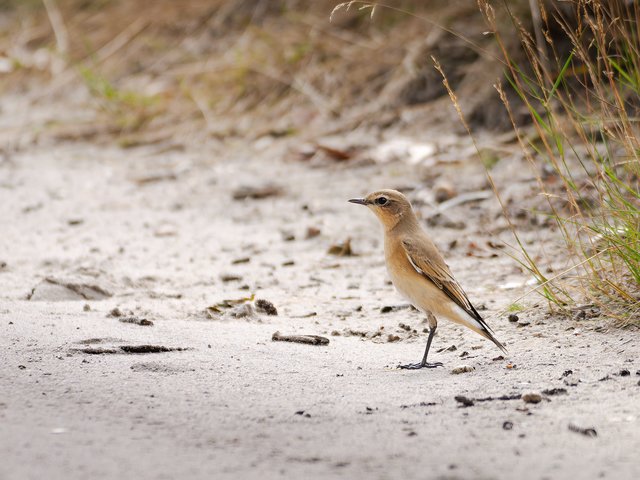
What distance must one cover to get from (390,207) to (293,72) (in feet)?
20.2

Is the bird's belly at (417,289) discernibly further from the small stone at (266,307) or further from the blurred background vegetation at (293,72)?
the blurred background vegetation at (293,72)

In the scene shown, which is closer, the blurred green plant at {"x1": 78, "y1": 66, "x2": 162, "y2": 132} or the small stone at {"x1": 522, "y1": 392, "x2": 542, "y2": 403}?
the small stone at {"x1": 522, "y1": 392, "x2": 542, "y2": 403}

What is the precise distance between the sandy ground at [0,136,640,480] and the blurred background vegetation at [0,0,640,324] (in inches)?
56.2

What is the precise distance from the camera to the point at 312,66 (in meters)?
11.1

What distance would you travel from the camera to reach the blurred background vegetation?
859cm

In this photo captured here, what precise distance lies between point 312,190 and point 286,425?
17.5ft

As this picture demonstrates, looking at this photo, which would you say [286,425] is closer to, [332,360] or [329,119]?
[332,360]

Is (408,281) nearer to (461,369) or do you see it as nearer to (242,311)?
(461,369)

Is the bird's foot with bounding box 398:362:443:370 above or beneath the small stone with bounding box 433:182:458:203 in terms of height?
above

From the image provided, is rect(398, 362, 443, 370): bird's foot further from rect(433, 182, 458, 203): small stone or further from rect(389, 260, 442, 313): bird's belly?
rect(433, 182, 458, 203): small stone

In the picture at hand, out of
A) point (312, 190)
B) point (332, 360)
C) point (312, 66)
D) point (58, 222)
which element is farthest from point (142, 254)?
point (312, 66)

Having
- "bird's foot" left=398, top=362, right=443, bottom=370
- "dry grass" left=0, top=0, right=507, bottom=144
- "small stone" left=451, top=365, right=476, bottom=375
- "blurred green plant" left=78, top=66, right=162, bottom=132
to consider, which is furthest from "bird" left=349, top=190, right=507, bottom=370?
"blurred green plant" left=78, top=66, right=162, bottom=132

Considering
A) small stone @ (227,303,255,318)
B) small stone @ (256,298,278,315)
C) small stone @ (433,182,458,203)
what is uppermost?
small stone @ (227,303,255,318)

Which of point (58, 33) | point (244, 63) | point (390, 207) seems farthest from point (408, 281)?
point (58, 33)
